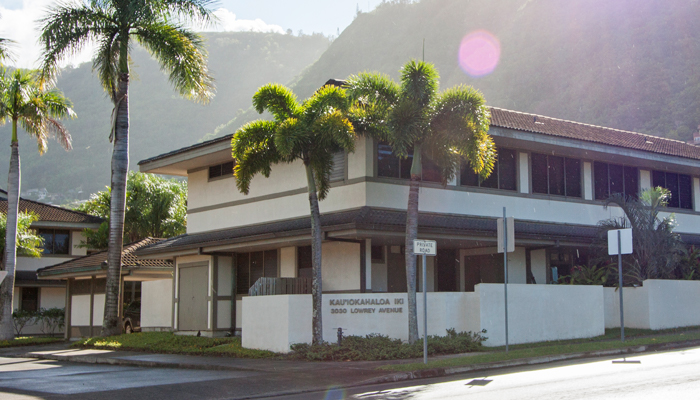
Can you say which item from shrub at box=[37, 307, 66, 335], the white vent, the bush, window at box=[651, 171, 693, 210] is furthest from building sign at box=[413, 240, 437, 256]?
shrub at box=[37, 307, 66, 335]

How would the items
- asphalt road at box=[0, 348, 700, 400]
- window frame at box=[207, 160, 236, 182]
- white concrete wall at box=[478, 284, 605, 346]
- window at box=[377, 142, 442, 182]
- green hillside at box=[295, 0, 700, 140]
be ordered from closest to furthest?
asphalt road at box=[0, 348, 700, 400] → white concrete wall at box=[478, 284, 605, 346] → window at box=[377, 142, 442, 182] → window frame at box=[207, 160, 236, 182] → green hillside at box=[295, 0, 700, 140]

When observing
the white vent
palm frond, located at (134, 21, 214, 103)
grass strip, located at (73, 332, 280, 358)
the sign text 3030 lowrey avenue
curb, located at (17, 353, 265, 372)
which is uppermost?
palm frond, located at (134, 21, 214, 103)

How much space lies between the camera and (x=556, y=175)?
23.9 metres

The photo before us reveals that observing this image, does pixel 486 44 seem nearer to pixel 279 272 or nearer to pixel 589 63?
pixel 589 63

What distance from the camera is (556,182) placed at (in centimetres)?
2391

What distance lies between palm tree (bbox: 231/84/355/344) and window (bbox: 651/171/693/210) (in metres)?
14.6

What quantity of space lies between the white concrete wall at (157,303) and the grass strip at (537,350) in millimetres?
15457

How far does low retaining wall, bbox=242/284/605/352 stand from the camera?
17688mm

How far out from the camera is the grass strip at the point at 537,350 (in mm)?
13758

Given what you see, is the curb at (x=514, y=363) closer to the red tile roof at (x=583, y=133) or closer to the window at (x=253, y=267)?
the red tile roof at (x=583, y=133)

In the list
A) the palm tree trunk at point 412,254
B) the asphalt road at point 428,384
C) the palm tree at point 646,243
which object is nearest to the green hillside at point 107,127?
the palm tree at point 646,243

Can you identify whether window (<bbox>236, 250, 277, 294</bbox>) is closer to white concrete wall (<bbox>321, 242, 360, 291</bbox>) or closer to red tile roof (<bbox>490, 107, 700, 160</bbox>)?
white concrete wall (<bbox>321, 242, 360, 291</bbox>)

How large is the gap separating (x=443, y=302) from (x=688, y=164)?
43.6 feet

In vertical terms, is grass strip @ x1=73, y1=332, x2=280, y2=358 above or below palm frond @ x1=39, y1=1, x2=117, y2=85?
below
